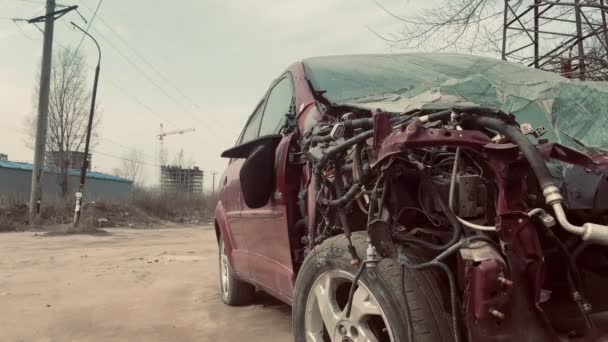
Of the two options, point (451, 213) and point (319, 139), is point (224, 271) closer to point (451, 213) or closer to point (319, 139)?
point (319, 139)

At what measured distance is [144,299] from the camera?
5.05m

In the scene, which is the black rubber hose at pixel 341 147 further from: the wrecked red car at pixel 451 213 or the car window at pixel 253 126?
the car window at pixel 253 126

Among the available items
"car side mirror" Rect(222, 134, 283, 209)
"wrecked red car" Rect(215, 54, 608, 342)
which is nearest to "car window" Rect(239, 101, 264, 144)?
"car side mirror" Rect(222, 134, 283, 209)

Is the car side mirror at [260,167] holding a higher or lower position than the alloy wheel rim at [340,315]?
higher

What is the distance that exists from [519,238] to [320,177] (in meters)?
1.00

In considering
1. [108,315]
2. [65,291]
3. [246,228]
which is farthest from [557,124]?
[65,291]

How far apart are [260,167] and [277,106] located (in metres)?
0.82

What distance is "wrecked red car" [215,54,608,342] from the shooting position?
1.69 meters

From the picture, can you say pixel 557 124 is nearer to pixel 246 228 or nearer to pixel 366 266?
pixel 366 266

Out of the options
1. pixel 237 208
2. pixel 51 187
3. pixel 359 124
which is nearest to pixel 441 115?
pixel 359 124

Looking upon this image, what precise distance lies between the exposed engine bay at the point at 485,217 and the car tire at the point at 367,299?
5 cm

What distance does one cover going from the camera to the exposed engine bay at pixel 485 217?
1677 millimetres

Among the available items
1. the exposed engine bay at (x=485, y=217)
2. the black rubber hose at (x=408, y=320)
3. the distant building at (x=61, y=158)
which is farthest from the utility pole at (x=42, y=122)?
the black rubber hose at (x=408, y=320)

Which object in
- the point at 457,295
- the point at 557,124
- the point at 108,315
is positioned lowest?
the point at 108,315
